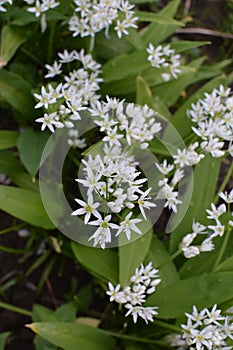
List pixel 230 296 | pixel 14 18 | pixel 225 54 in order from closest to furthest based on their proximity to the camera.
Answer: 1. pixel 230 296
2. pixel 14 18
3. pixel 225 54

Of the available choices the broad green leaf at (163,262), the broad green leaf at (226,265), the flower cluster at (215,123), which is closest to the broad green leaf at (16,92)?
the flower cluster at (215,123)

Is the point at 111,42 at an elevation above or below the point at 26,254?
above

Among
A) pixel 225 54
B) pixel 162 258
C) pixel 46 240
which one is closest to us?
pixel 162 258

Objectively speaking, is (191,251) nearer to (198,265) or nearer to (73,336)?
(198,265)

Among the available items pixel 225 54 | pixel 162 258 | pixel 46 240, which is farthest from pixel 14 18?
pixel 225 54

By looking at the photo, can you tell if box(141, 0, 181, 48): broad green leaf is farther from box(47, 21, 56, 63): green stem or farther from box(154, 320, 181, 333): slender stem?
box(154, 320, 181, 333): slender stem

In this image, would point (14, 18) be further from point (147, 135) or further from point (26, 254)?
point (26, 254)

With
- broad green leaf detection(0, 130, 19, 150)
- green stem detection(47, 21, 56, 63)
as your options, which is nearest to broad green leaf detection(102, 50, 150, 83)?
green stem detection(47, 21, 56, 63)

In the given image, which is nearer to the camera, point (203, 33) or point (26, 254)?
point (26, 254)
